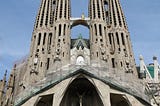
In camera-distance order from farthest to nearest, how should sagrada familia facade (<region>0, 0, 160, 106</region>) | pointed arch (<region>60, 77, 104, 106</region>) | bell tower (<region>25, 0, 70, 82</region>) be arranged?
bell tower (<region>25, 0, 70, 82</region>)
pointed arch (<region>60, 77, 104, 106</region>)
sagrada familia facade (<region>0, 0, 160, 106</region>)

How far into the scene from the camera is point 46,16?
110ft

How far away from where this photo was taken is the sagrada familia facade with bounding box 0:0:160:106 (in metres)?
20.8

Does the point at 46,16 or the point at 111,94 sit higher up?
the point at 46,16

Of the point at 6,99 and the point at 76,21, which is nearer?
the point at 6,99

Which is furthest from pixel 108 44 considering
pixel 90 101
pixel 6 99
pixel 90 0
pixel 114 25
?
pixel 6 99

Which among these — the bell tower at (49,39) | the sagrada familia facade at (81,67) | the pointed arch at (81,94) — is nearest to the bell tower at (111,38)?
the sagrada familia facade at (81,67)

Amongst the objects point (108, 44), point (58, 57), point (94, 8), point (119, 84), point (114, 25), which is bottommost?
point (119, 84)

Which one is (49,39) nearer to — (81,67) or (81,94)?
(81,67)

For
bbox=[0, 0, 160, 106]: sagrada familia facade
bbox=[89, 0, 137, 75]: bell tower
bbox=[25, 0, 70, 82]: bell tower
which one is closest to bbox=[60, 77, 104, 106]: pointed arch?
bbox=[0, 0, 160, 106]: sagrada familia facade

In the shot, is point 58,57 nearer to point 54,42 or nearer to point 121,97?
point 54,42

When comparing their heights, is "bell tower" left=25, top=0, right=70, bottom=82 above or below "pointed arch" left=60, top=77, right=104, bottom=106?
above

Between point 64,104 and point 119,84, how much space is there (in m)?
5.01

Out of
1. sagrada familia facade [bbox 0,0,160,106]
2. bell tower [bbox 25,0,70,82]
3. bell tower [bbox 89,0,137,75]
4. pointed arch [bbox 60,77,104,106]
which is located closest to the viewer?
sagrada familia facade [bbox 0,0,160,106]

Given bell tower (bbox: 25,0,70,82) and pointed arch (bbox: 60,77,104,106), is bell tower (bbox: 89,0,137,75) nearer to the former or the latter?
bell tower (bbox: 25,0,70,82)
